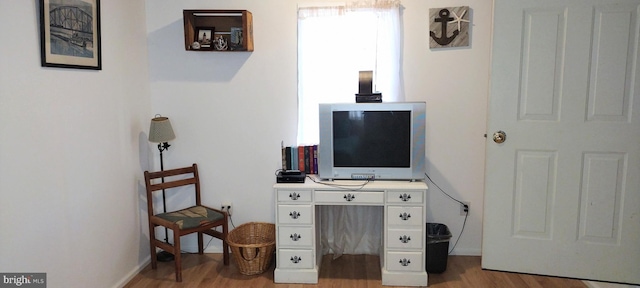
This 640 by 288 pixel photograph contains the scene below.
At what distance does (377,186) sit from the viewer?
9.14 ft

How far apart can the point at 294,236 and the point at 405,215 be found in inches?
28.8

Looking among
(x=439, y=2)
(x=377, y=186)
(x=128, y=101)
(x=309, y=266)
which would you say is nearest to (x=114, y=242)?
(x=128, y=101)

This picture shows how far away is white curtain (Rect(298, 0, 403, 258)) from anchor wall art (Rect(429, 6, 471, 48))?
0.81 feet

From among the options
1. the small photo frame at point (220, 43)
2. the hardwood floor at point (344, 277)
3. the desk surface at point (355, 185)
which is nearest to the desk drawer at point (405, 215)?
the desk surface at point (355, 185)

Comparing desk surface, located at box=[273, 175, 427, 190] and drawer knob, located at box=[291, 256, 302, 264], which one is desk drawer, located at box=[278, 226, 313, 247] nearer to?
drawer knob, located at box=[291, 256, 302, 264]

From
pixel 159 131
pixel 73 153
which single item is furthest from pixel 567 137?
pixel 73 153

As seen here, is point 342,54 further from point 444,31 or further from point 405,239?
point 405,239

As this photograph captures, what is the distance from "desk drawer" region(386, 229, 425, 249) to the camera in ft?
9.13

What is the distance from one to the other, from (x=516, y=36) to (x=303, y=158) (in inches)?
63.0

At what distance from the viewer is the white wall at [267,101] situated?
312cm

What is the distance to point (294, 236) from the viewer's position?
285cm

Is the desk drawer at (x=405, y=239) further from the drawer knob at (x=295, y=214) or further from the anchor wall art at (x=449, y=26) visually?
the anchor wall art at (x=449, y=26)

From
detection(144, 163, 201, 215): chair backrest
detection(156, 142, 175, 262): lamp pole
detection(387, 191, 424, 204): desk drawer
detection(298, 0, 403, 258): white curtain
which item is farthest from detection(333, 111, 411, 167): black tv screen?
detection(156, 142, 175, 262): lamp pole

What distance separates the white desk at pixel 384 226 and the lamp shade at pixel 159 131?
0.91m
